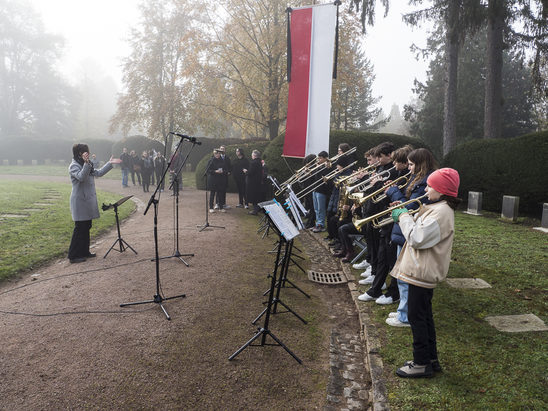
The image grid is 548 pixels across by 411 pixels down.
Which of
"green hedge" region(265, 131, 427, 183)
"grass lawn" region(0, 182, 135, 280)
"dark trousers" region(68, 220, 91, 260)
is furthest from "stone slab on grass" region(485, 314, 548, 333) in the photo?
"green hedge" region(265, 131, 427, 183)

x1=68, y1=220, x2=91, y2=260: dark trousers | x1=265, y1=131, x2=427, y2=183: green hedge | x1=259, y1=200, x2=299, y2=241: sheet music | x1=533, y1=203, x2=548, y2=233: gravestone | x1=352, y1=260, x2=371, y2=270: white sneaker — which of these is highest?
x1=265, y1=131, x2=427, y2=183: green hedge

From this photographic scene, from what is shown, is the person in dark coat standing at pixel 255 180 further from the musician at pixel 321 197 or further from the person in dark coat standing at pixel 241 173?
the musician at pixel 321 197

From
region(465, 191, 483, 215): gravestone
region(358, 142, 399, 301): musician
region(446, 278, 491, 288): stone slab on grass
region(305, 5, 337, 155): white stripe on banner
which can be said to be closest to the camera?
region(358, 142, 399, 301): musician

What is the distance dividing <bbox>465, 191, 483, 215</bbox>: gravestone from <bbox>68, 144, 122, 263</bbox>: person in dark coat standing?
10974mm

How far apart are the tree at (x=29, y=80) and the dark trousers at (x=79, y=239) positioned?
149ft

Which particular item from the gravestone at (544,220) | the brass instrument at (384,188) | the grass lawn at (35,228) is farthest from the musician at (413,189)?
the gravestone at (544,220)

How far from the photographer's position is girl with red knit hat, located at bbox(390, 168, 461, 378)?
328 cm

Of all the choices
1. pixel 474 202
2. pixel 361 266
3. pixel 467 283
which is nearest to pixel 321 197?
pixel 361 266

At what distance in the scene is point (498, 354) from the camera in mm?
3889

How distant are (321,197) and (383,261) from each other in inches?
180

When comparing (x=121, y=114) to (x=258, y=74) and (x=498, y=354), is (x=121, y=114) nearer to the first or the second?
(x=258, y=74)

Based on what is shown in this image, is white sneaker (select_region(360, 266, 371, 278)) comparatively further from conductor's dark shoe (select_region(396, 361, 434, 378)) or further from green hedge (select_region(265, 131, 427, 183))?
green hedge (select_region(265, 131, 427, 183))

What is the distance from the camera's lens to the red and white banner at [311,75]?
1073 centimetres

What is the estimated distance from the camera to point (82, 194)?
6.97m
